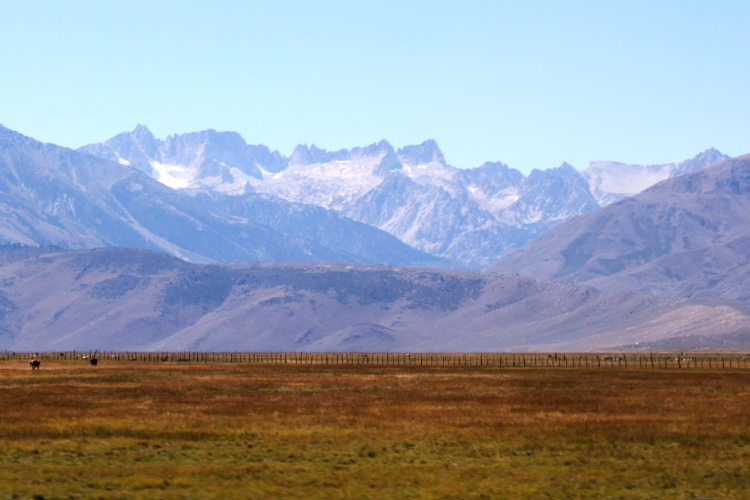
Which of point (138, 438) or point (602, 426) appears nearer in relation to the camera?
point (138, 438)

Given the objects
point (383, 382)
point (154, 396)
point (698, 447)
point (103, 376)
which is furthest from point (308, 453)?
point (103, 376)

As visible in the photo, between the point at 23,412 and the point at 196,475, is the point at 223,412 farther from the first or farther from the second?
the point at 196,475

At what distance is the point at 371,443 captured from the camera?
178 feet

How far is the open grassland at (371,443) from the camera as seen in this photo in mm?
42375

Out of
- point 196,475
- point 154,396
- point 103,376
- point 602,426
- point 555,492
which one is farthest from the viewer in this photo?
point 103,376

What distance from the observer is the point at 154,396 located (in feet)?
270

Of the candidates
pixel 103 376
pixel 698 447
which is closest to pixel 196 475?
pixel 698 447

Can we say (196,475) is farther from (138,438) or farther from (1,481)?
(138,438)

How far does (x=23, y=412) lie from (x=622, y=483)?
127 ft

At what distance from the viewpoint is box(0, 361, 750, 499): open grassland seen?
42375mm

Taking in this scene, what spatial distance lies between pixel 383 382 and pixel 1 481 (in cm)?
6485

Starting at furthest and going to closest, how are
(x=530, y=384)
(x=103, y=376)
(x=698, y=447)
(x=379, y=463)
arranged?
(x=103, y=376), (x=530, y=384), (x=698, y=447), (x=379, y=463)

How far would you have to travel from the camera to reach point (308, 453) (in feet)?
166

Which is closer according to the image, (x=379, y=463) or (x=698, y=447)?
(x=379, y=463)
